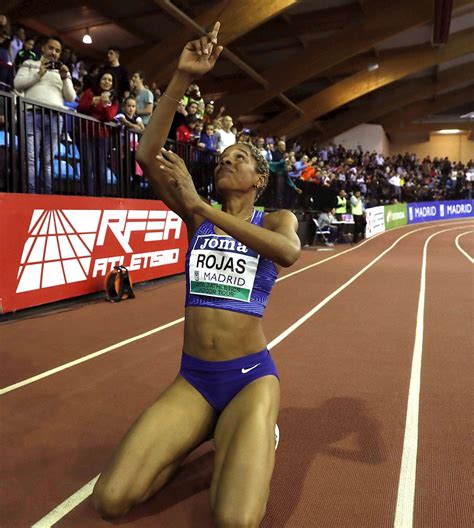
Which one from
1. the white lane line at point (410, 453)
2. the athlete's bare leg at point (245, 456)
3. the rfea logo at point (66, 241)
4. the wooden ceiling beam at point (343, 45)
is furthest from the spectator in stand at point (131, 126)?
the wooden ceiling beam at point (343, 45)

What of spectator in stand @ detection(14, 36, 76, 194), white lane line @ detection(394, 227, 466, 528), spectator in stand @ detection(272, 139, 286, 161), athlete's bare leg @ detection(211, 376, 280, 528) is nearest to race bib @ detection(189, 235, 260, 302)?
athlete's bare leg @ detection(211, 376, 280, 528)

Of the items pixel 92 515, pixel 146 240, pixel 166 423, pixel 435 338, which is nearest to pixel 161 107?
pixel 166 423

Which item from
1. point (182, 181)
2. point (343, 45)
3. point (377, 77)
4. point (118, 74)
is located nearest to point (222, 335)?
point (182, 181)

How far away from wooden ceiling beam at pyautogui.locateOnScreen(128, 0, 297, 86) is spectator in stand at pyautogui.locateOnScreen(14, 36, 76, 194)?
8.07 m

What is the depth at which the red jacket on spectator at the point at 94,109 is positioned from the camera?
297 inches

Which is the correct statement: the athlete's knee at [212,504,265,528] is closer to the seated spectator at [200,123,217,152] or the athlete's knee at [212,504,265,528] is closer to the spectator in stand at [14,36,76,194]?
the spectator in stand at [14,36,76,194]

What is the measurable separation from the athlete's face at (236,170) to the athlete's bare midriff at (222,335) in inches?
26.8

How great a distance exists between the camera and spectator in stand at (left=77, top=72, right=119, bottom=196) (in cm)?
751

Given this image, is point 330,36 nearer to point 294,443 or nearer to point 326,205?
point 326,205

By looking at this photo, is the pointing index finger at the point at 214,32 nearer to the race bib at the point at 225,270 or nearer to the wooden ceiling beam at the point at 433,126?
the race bib at the point at 225,270

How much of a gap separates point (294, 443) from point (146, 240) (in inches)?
243

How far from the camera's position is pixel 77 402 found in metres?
3.69

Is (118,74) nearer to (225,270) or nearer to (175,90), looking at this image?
(175,90)

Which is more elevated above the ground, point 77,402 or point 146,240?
point 146,240
